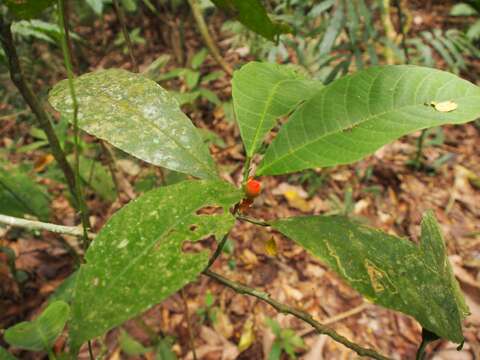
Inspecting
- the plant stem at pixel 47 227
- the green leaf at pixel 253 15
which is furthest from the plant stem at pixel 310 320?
the green leaf at pixel 253 15

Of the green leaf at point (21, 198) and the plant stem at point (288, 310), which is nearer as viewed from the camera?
the plant stem at point (288, 310)

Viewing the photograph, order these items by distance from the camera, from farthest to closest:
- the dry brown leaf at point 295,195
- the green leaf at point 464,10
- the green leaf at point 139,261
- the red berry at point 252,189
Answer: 1. the green leaf at point 464,10
2. the dry brown leaf at point 295,195
3. the red berry at point 252,189
4. the green leaf at point 139,261

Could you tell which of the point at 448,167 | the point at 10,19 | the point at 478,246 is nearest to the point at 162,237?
the point at 10,19

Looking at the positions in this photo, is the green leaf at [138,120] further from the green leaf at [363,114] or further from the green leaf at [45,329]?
the green leaf at [45,329]

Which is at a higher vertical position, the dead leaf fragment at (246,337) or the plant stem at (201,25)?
the plant stem at (201,25)

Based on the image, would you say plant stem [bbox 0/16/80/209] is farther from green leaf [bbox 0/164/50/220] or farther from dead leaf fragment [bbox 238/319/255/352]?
dead leaf fragment [bbox 238/319/255/352]

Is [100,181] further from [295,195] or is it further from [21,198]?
[295,195]
